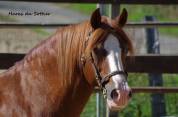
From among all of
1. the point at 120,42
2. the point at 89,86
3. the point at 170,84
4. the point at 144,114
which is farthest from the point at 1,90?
the point at 170,84

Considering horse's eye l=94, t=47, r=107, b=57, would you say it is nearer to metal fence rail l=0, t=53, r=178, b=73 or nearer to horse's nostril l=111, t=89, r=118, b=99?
horse's nostril l=111, t=89, r=118, b=99

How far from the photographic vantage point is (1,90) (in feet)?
13.5

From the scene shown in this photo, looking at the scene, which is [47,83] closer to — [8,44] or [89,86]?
[89,86]

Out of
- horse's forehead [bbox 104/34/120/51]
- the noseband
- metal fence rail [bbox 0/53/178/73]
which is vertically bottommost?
the noseband

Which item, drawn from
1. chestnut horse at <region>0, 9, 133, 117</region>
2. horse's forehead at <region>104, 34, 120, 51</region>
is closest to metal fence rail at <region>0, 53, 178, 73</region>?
chestnut horse at <region>0, 9, 133, 117</region>

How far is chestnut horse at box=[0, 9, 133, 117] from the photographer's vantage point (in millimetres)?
3969

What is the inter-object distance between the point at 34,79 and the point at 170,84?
13.4 ft

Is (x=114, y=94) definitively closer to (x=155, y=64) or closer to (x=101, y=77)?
(x=101, y=77)

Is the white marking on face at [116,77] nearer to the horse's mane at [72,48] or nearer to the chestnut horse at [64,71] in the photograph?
the chestnut horse at [64,71]

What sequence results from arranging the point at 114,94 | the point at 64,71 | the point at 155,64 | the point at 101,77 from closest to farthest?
the point at 114,94, the point at 101,77, the point at 64,71, the point at 155,64

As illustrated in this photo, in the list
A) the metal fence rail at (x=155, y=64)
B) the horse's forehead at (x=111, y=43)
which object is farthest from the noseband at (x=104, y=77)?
the metal fence rail at (x=155, y=64)

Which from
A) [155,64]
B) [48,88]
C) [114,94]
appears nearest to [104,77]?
[114,94]

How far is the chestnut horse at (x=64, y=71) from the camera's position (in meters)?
3.97

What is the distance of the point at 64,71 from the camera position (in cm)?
408
